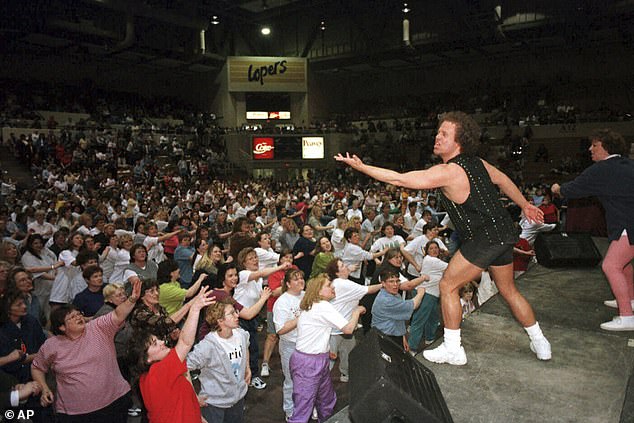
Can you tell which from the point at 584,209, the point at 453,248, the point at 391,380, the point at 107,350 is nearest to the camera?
the point at 391,380

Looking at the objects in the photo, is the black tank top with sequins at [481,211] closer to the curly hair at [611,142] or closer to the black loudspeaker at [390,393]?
the black loudspeaker at [390,393]

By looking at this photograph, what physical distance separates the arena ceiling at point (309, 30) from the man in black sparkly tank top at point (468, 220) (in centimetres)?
1803

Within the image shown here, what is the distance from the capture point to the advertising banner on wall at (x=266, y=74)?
25516 mm

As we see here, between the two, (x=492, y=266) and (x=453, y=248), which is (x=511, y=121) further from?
(x=492, y=266)

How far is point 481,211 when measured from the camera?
258 cm

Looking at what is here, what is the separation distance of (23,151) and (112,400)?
51.0 feet

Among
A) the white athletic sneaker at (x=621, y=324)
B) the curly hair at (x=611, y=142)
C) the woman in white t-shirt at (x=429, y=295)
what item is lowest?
the woman in white t-shirt at (x=429, y=295)

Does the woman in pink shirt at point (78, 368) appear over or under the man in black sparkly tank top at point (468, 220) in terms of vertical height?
under

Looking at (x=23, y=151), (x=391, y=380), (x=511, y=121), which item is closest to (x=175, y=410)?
(x=391, y=380)

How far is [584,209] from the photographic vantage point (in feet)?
23.5

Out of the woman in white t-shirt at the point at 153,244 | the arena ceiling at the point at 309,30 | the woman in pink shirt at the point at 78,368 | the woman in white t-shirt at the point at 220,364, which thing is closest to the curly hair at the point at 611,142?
the woman in white t-shirt at the point at 220,364

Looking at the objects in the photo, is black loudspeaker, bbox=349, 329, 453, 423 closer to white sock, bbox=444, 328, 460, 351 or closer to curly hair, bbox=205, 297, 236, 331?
white sock, bbox=444, 328, 460, 351

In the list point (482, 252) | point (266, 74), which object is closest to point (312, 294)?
point (482, 252)

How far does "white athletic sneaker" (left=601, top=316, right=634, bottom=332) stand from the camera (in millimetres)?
3037
